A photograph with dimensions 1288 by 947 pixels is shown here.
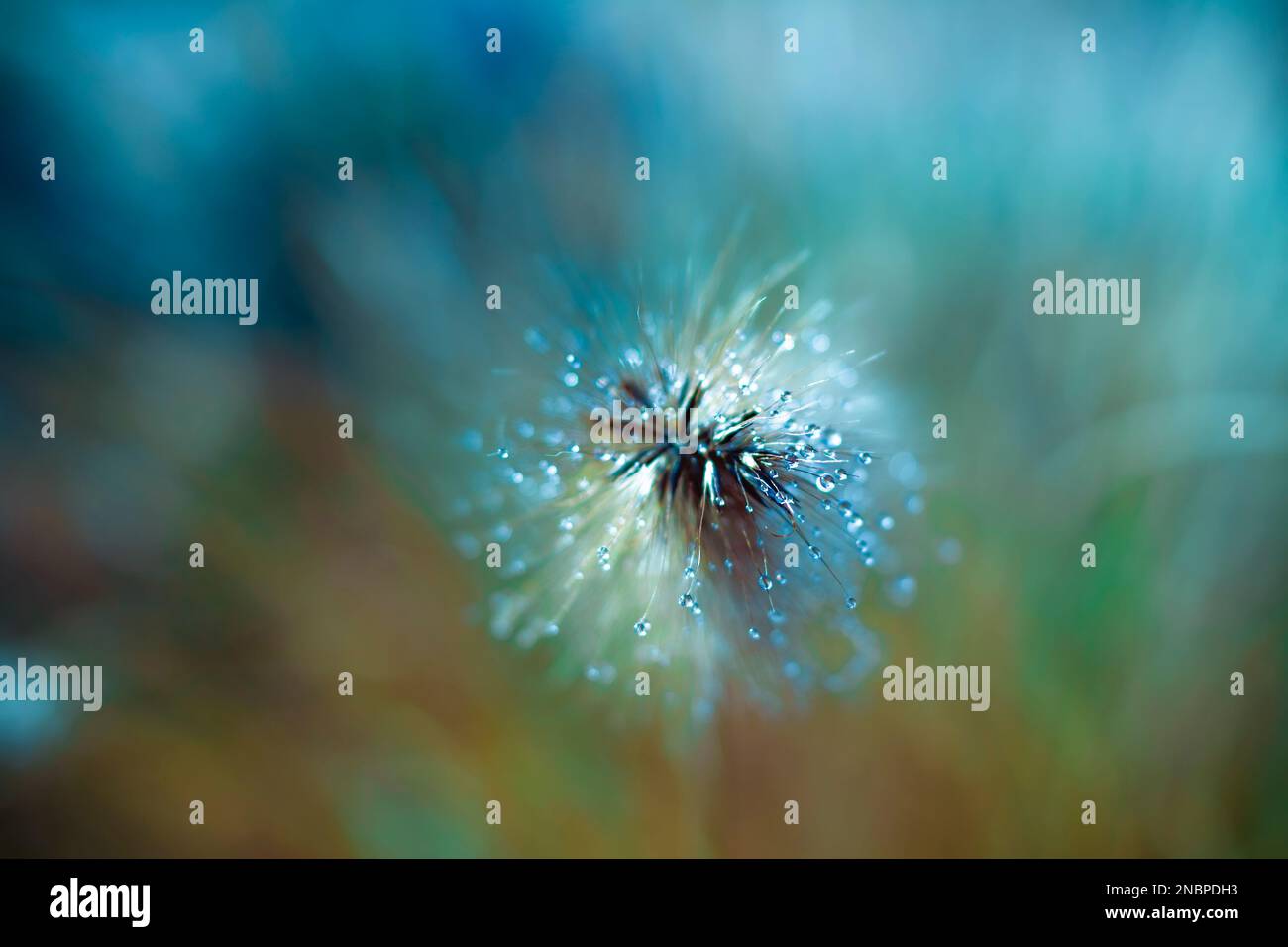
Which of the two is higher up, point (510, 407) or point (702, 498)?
point (510, 407)

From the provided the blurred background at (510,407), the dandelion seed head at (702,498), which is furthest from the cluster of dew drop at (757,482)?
the blurred background at (510,407)

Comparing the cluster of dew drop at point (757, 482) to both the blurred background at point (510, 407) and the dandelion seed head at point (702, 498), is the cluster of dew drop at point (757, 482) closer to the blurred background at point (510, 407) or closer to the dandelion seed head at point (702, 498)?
the dandelion seed head at point (702, 498)

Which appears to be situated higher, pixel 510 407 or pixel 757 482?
pixel 510 407

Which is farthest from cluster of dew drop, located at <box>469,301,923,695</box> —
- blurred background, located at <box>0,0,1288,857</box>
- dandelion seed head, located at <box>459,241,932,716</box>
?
blurred background, located at <box>0,0,1288,857</box>

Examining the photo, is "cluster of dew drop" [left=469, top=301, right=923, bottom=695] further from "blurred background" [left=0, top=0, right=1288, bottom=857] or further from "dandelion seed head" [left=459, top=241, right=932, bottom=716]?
"blurred background" [left=0, top=0, right=1288, bottom=857]

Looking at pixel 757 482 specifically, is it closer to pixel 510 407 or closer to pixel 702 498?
pixel 702 498

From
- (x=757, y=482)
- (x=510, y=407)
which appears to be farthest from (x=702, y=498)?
(x=510, y=407)
